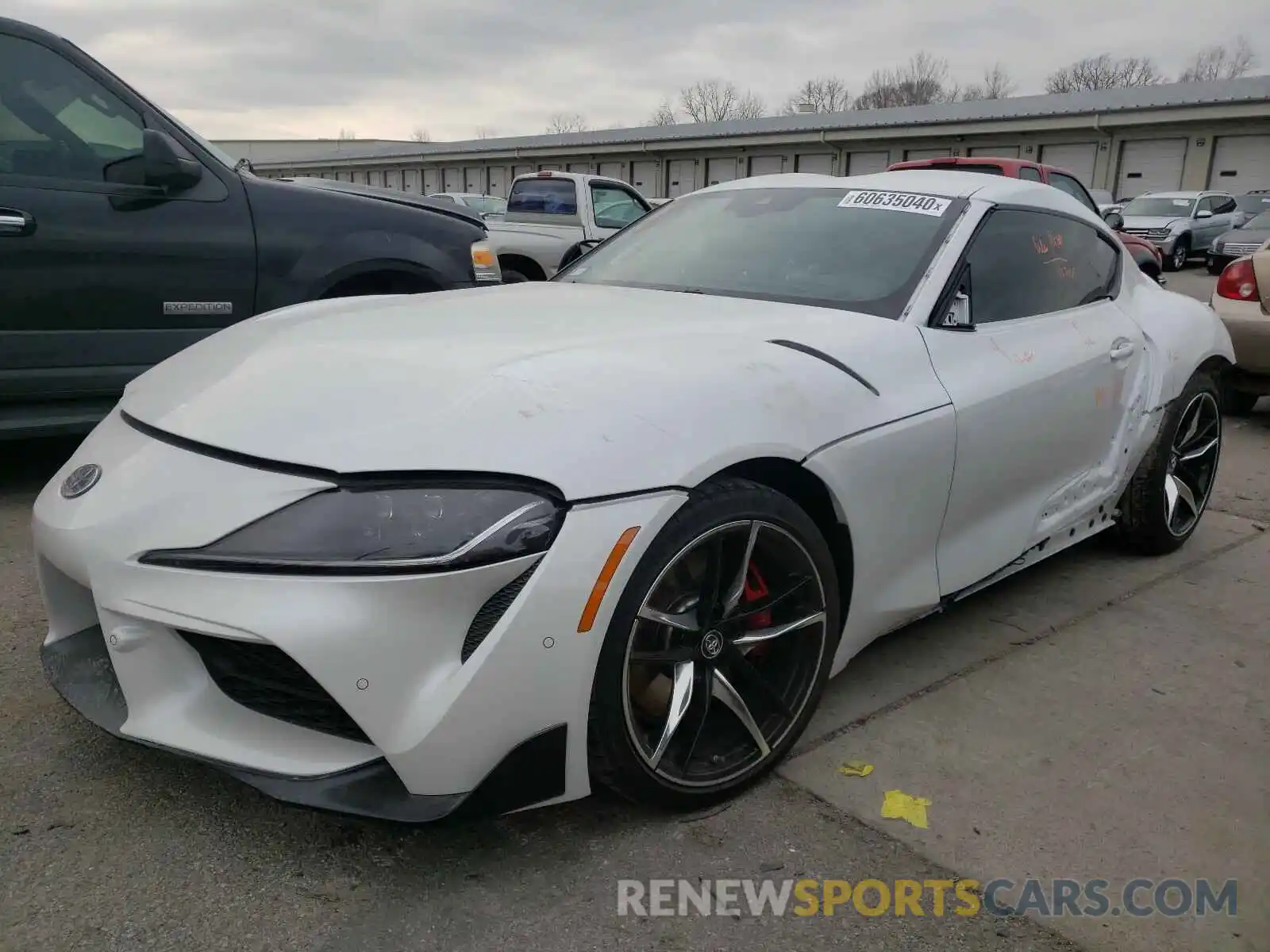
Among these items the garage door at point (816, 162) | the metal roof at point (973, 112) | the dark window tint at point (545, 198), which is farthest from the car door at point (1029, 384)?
the garage door at point (816, 162)

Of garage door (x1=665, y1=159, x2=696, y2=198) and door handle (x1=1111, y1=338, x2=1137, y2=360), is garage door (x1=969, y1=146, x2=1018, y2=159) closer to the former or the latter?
garage door (x1=665, y1=159, x2=696, y2=198)

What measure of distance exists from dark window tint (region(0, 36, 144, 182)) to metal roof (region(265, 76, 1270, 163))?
2917 cm

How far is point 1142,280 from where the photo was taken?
163 inches

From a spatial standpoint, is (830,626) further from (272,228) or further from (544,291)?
(272,228)

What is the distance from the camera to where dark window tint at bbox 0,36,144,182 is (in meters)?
4.10

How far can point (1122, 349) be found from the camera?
354 centimetres

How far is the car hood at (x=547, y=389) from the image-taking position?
76.1 inches

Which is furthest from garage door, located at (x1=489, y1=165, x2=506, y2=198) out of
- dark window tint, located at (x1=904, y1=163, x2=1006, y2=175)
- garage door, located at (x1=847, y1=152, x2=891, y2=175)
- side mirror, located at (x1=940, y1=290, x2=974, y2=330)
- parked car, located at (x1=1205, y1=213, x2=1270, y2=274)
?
side mirror, located at (x1=940, y1=290, x2=974, y2=330)

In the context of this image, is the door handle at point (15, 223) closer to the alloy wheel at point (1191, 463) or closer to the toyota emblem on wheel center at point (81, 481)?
the toyota emblem on wheel center at point (81, 481)

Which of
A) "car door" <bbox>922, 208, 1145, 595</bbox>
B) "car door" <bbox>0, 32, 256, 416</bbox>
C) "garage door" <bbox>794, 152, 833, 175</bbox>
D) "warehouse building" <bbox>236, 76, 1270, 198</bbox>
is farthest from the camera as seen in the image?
"garage door" <bbox>794, 152, 833, 175</bbox>

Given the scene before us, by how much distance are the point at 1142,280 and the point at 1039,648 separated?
70.6 inches

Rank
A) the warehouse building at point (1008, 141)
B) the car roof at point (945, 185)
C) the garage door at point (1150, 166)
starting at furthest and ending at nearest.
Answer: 1. the garage door at point (1150, 166)
2. the warehouse building at point (1008, 141)
3. the car roof at point (945, 185)

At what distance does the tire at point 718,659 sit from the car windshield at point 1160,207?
21.8 metres

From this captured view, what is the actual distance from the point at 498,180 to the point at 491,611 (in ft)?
152
